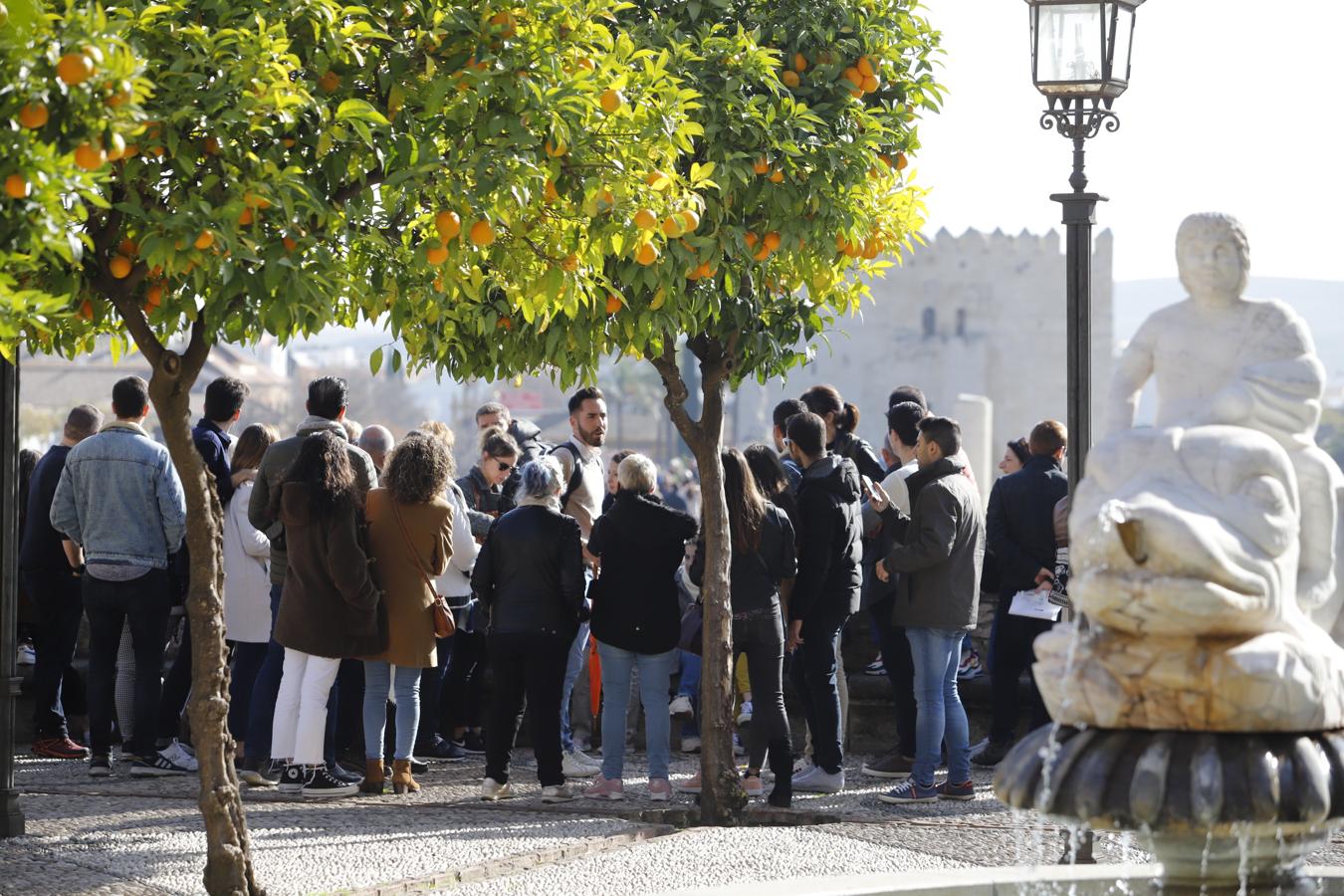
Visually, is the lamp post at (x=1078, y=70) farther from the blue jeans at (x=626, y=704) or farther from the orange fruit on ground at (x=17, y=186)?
the orange fruit on ground at (x=17, y=186)

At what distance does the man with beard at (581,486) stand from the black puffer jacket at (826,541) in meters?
1.36

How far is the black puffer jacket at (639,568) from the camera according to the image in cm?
997

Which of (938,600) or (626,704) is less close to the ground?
(938,600)

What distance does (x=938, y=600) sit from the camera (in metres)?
10.2

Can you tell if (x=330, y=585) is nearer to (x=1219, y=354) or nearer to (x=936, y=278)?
(x=1219, y=354)

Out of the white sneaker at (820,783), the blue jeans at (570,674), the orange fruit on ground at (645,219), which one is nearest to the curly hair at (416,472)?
the blue jeans at (570,674)

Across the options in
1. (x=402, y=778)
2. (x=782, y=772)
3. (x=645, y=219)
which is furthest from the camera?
(x=402, y=778)

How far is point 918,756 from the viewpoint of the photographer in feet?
33.2

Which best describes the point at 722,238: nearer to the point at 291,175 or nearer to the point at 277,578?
the point at 291,175

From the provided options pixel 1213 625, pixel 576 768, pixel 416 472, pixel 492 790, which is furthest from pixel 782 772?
pixel 1213 625

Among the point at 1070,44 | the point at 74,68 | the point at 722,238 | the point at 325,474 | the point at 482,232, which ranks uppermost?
the point at 1070,44

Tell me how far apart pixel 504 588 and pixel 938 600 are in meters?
2.20

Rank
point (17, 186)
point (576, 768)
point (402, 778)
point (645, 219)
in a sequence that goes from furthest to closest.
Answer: point (576, 768) < point (402, 778) < point (645, 219) < point (17, 186)

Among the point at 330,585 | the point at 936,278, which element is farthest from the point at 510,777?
the point at 936,278
